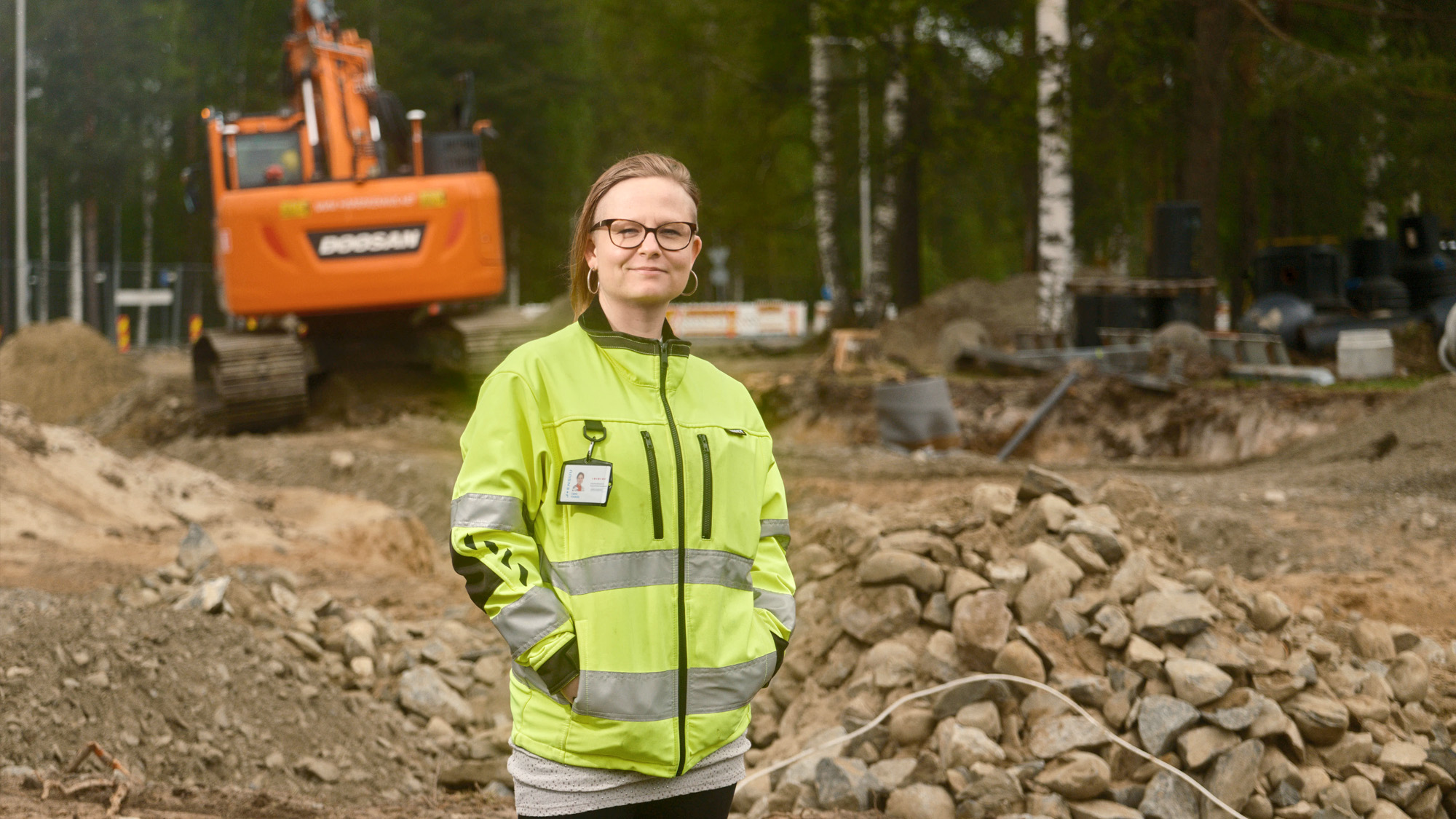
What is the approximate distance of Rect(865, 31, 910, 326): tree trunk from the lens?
20172mm

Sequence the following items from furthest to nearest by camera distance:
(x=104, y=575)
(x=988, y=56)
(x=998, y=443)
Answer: (x=988, y=56), (x=998, y=443), (x=104, y=575)

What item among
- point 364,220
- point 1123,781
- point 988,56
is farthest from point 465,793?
point 988,56

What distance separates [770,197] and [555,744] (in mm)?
26880

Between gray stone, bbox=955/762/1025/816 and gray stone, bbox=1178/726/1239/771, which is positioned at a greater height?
gray stone, bbox=1178/726/1239/771

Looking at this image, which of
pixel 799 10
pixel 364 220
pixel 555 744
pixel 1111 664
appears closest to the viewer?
pixel 555 744

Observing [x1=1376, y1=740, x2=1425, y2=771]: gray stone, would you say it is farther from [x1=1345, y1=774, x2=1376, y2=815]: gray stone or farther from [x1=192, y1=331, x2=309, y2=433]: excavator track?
[x1=192, y1=331, x2=309, y2=433]: excavator track

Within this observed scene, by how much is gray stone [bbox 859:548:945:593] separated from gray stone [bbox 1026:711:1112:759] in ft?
2.96

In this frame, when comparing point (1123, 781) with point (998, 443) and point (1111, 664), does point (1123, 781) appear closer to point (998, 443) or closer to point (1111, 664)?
point (1111, 664)

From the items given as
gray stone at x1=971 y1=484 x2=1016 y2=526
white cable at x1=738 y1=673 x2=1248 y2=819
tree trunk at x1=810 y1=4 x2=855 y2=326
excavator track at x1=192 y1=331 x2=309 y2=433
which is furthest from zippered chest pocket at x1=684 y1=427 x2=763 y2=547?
tree trunk at x1=810 y1=4 x2=855 y2=326

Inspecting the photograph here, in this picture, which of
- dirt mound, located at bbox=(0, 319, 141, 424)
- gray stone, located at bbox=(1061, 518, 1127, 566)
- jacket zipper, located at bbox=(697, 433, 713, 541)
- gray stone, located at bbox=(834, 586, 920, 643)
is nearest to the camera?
jacket zipper, located at bbox=(697, 433, 713, 541)

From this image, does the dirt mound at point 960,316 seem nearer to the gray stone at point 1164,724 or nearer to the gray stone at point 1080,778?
the gray stone at point 1164,724

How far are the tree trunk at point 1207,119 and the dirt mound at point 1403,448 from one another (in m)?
4.94

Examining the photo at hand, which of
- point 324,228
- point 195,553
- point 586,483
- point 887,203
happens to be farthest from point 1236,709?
point 887,203

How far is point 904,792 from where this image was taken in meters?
4.39
